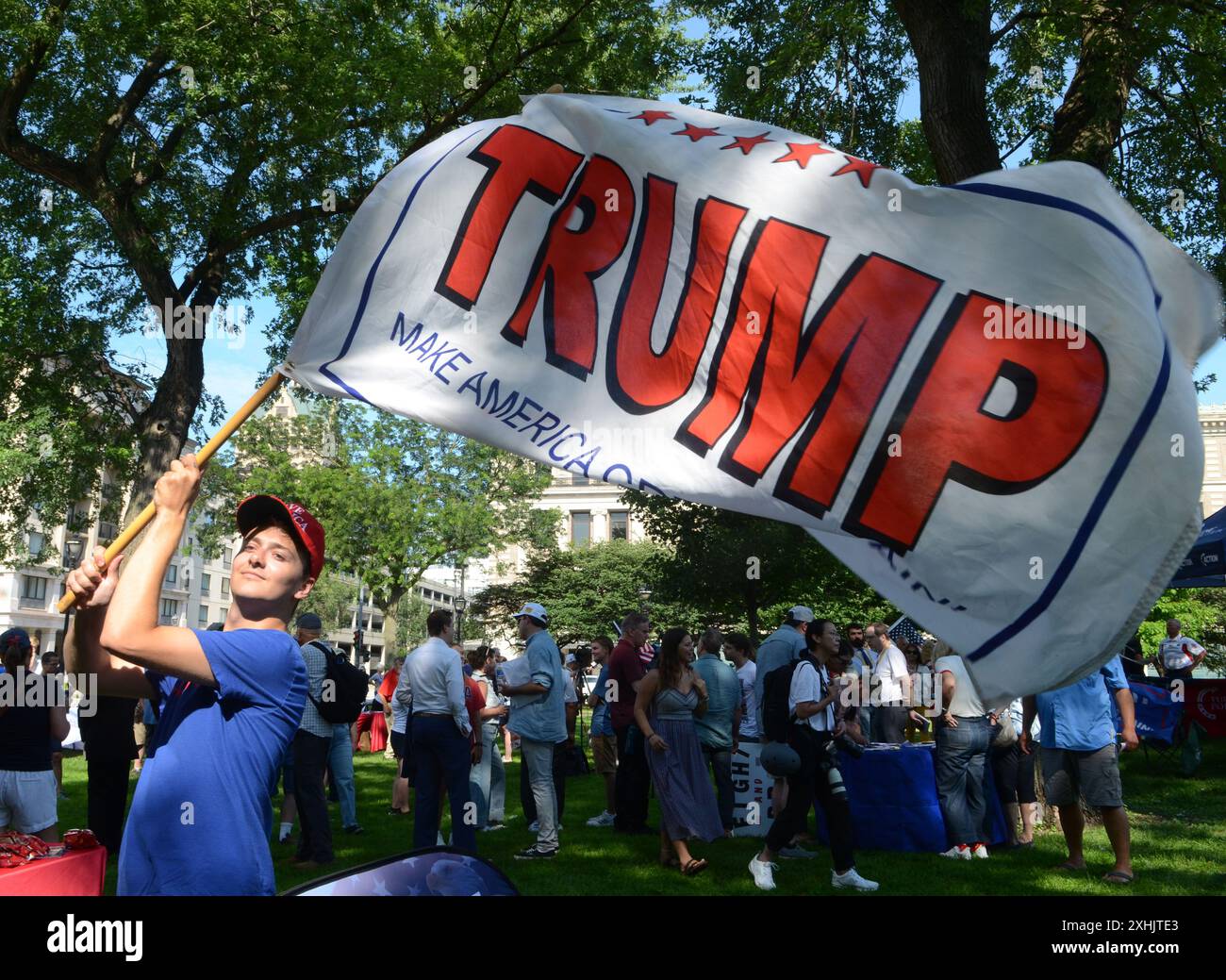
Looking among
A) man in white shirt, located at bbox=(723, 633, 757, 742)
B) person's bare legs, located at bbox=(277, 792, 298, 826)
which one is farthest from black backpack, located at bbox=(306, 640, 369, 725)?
man in white shirt, located at bbox=(723, 633, 757, 742)

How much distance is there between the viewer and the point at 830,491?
3320 mm

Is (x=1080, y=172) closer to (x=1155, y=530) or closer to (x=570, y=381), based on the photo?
(x=1155, y=530)

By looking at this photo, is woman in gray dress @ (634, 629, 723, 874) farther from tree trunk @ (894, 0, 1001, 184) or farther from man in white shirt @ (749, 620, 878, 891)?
tree trunk @ (894, 0, 1001, 184)

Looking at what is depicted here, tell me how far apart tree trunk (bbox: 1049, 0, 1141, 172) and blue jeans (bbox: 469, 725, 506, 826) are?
8.47m

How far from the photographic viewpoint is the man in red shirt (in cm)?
1094

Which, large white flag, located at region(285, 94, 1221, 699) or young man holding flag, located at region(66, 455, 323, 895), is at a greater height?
large white flag, located at region(285, 94, 1221, 699)

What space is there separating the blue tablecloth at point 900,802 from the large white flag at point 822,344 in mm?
6993

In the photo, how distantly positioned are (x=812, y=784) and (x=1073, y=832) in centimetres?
217

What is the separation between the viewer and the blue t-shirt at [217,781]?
254 cm

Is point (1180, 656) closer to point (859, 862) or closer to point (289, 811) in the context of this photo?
point (859, 862)

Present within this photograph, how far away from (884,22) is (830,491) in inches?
470

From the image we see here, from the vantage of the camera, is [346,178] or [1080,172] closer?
[1080,172]

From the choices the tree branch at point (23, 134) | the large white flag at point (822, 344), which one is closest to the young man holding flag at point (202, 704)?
the large white flag at point (822, 344)
